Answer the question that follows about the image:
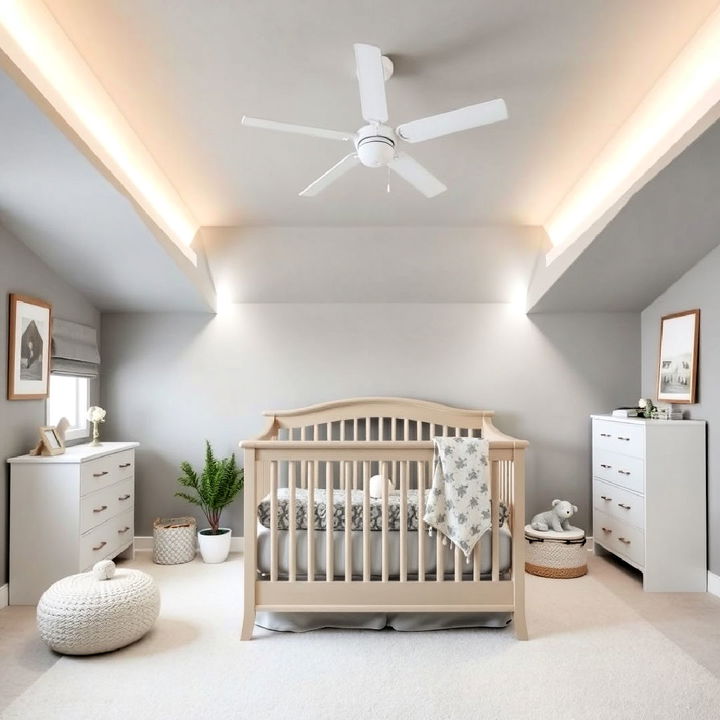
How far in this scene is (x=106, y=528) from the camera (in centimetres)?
401

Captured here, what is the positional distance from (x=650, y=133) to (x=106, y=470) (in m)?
3.44

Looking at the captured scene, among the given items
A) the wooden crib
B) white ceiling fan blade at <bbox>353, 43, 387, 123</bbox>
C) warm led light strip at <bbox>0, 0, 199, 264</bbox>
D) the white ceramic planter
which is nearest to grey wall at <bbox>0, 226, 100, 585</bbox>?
warm led light strip at <bbox>0, 0, 199, 264</bbox>

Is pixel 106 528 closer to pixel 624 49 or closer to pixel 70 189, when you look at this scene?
pixel 70 189

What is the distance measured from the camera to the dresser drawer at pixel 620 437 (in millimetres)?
3957

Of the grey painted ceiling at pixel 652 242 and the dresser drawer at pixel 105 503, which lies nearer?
the grey painted ceiling at pixel 652 242

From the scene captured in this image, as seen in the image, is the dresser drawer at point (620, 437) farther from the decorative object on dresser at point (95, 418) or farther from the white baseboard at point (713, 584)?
the decorative object on dresser at point (95, 418)

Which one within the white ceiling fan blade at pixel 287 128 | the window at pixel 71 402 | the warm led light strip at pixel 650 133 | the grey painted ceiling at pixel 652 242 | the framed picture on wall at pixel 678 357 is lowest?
the window at pixel 71 402

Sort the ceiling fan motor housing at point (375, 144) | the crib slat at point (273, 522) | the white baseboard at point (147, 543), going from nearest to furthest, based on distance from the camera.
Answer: the ceiling fan motor housing at point (375, 144)
the crib slat at point (273, 522)
the white baseboard at point (147, 543)

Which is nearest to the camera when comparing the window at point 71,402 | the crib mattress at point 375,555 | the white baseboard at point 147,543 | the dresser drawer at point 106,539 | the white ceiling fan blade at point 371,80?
the white ceiling fan blade at point 371,80

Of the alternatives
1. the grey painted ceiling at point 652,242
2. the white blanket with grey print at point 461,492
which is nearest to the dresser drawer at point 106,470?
the white blanket with grey print at point 461,492

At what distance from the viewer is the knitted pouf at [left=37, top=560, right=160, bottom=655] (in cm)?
278

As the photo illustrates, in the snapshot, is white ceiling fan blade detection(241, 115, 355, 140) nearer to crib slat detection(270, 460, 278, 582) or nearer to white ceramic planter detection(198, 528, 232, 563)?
crib slat detection(270, 460, 278, 582)

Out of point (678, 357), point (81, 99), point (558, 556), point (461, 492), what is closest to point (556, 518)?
point (558, 556)

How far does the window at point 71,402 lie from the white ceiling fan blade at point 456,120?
295 cm
